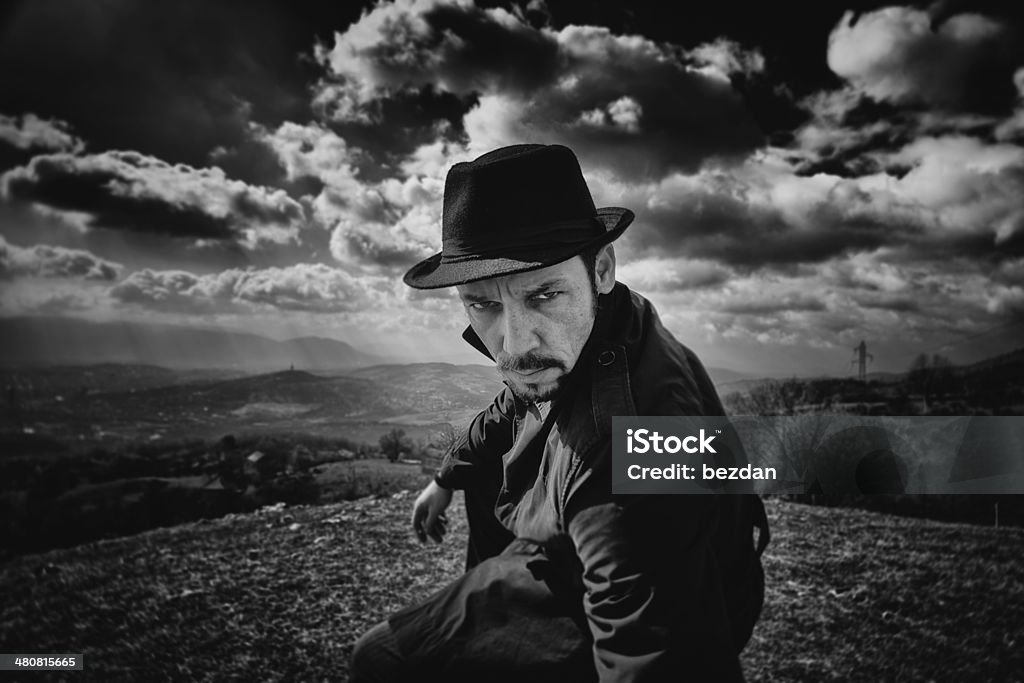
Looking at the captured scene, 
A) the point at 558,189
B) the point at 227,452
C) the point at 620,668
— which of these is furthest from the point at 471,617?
the point at 227,452

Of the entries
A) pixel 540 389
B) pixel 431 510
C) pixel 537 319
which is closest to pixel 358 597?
pixel 431 510

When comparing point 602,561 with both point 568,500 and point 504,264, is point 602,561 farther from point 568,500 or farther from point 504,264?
point 504,264

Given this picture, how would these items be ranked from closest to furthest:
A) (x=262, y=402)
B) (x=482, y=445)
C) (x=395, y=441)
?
(x=482, y=445)
(x=395, y=441)
(x=262, y=402)

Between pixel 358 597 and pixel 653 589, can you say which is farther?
pixel 358 597

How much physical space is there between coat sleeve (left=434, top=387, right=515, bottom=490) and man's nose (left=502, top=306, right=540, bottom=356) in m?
0.34

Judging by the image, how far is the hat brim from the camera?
890 millimetres

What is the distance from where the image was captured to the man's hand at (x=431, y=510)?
5.15 feet

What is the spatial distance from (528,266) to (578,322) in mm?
190

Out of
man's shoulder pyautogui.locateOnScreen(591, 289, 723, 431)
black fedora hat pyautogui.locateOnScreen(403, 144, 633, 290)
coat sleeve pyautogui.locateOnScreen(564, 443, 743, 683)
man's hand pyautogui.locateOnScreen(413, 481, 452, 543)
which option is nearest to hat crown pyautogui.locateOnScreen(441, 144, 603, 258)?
black fedora hat pyautogui.locateOnScreen(403, 144, 633, 290)

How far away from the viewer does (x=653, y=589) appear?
77 cm

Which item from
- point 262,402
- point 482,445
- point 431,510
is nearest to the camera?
point 482,445

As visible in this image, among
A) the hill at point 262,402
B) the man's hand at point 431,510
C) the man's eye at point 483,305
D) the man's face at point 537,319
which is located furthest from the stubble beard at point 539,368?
the man's hand at point 431,510

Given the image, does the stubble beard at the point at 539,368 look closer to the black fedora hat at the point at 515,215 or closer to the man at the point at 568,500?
the man at the point at 568,500

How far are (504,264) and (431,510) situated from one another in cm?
97
